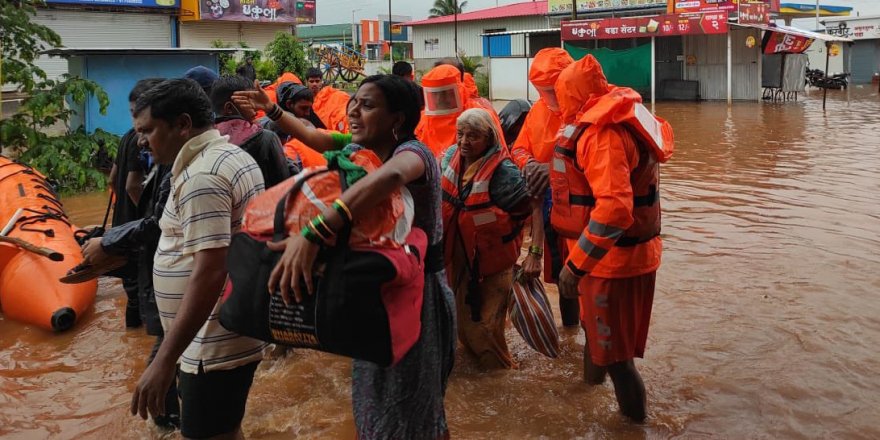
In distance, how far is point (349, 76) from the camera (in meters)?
28.2

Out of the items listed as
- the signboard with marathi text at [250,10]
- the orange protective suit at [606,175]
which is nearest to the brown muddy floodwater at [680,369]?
the orange protective suit at [606,175]

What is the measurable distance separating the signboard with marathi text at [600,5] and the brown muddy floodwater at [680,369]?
943 inches

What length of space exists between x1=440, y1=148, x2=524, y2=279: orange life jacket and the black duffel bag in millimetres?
2118

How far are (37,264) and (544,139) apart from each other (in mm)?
3965

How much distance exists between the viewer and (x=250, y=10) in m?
30.6

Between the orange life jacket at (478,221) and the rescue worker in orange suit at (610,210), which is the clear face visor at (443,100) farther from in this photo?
the rescue worker in orange suit at (610,210)

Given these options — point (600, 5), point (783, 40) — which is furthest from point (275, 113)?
point (600, 5)

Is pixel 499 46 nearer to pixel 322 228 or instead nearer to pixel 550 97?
pixel 550 97

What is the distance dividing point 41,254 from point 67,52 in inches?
262

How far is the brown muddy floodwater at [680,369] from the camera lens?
384 cm

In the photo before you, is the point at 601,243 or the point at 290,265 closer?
the point at 290,265

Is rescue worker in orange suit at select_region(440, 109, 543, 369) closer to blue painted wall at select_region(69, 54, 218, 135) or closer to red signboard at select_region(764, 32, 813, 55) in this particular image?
blue painted wall at select_region(69, 54, 218, 135)

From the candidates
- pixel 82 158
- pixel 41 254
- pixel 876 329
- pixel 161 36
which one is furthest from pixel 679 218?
pixel 161 36

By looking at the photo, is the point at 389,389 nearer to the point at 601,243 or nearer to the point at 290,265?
the point at 290,265
